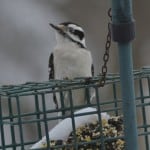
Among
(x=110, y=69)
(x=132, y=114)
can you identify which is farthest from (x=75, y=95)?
(x=110, y=69)

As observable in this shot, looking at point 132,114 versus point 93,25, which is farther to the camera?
point 93,25

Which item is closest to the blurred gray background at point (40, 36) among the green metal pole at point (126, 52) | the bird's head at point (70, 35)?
the bird's head at point (70, 35)

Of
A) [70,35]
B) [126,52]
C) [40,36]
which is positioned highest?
[40,36]

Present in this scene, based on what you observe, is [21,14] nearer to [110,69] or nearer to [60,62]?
[110,69]

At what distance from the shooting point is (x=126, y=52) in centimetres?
313

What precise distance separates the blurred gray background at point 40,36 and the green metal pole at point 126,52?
5490 mm

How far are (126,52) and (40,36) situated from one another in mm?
6281

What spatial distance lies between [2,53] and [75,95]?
3897 mm

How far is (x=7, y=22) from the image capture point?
29.6 feet

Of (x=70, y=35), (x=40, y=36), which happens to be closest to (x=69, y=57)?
(x=70, y=35)

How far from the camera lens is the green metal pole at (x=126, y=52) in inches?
123

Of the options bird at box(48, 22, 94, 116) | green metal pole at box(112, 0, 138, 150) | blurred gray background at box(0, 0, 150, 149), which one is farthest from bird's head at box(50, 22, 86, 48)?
green metal pole at box(112, 0, 138, 150)

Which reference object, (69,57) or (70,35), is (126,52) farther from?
(70,35)

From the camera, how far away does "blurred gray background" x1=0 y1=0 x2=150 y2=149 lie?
8.76 m
